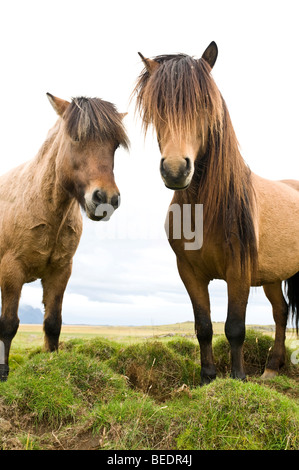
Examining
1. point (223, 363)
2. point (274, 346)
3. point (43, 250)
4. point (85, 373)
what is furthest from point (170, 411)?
point (274, 346)

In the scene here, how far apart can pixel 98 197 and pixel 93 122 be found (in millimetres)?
1025

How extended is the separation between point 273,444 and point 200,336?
191cm

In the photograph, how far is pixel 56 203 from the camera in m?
5.57

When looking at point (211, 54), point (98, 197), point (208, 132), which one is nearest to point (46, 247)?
point (98, 197)

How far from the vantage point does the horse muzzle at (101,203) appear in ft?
15.6

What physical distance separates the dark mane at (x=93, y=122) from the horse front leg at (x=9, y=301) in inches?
72.0

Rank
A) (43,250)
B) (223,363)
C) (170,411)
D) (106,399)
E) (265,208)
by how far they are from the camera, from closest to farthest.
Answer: (170,411)
(106,399)
(43,250)
(265,208)
(223,363)

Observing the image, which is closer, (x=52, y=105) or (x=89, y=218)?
(x=89, y=218)

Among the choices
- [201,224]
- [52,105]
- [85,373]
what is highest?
[52,105]

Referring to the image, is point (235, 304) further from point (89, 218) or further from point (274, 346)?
point (274, 346)

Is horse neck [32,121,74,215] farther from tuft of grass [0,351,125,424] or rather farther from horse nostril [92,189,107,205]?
tuft of grass [0,351,125,424]

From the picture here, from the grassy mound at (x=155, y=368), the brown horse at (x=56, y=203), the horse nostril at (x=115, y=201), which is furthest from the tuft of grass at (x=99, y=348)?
the horse nostril at (x=115, y=201)

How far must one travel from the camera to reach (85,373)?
4594mm

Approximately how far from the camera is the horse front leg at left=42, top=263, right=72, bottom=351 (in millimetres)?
5887
